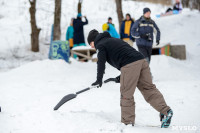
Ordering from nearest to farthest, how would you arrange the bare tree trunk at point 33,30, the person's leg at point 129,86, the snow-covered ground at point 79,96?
Answer: the person's leg at point 129,86
the snow-covered ground at point 79,96
the bare tree trunk at point 33,30

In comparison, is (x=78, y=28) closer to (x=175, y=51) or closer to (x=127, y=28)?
(x=127, y=28)

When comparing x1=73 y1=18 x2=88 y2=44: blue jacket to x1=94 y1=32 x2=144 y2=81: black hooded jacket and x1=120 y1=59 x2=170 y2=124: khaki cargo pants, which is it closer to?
x1=94 y1=32 x2=144 y2=81: black hooded jacket

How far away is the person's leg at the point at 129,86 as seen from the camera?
10.6 ft

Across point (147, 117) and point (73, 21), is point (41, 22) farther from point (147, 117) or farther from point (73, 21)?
point (147, 117)

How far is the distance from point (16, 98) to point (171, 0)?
21936 mm

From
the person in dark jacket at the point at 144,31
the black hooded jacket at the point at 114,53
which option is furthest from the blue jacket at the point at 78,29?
the black hooded jacket at the point at 114,53

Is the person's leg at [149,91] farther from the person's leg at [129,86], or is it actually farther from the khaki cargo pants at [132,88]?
the person's leg at [129,86]

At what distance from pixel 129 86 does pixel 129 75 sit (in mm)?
146

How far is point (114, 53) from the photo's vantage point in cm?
333

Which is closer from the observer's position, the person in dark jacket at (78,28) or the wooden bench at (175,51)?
the wooden bench at (175,51)

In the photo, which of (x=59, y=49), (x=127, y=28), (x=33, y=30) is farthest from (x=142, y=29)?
(x=33, y=30)

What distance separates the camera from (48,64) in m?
8.41

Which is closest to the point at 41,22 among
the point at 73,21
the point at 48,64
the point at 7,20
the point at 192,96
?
the point at 7,20

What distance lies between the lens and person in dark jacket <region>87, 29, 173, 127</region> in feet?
10.7
